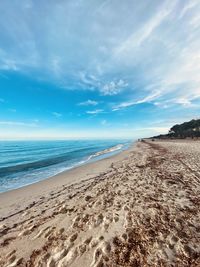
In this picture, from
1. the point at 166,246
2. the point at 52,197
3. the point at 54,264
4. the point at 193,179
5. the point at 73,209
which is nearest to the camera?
the point at 54,264

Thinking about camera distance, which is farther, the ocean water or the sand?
the ocean water

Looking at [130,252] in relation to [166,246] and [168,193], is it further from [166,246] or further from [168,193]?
[168,193]

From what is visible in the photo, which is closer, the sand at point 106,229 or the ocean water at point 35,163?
the sand at point 106,229

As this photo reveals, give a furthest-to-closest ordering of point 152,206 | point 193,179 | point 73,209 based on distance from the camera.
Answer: point 193,179, point 73,209, point 152,206

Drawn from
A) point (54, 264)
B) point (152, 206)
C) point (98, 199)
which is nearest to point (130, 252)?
point (54, 264)

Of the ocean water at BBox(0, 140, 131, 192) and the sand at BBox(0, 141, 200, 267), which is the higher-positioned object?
the sand at BBox(0, 141, 200, 267)

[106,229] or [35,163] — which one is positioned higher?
[106,229]

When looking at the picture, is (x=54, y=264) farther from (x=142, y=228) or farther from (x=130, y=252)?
(x=142, y=228)

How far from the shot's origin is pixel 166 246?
350 cm

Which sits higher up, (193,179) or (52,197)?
(193,179)

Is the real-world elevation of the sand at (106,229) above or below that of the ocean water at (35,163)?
above

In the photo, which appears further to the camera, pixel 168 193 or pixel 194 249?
pixel 168 193

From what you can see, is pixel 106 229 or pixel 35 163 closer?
pixel 106 229

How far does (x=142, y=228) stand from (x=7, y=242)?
4.14 metres
